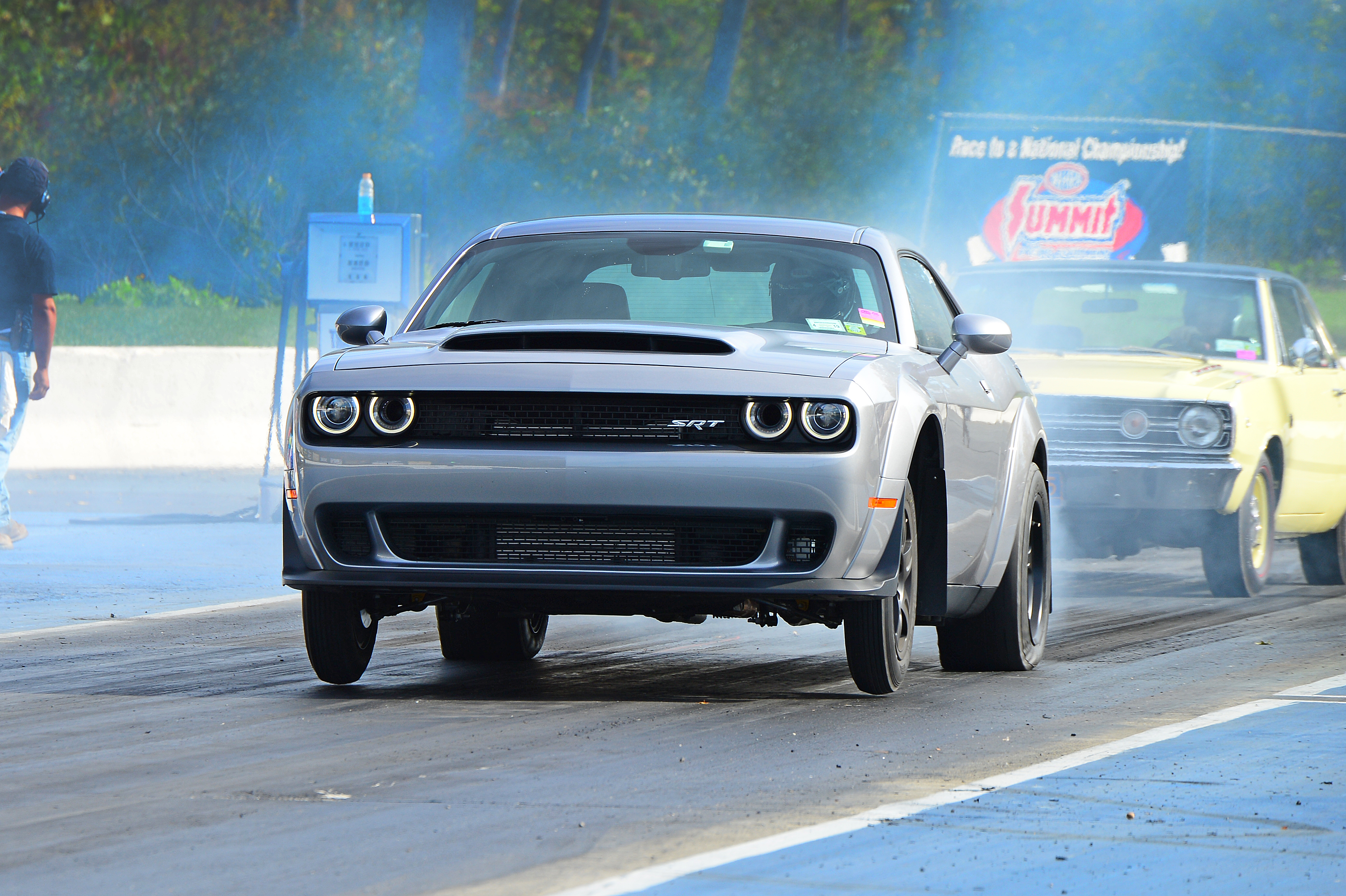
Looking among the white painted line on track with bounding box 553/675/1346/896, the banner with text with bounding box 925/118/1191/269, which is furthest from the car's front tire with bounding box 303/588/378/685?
the banner with text with bounding box 925/118/1191/269

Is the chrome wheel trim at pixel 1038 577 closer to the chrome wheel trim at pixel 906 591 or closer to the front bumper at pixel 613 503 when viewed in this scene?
the chrome wheel trim at pixel 906 591

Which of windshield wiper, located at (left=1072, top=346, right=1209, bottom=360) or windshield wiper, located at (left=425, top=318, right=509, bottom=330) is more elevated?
windshield wiper, located at (left=425, top=318, right=509, bottom=330)

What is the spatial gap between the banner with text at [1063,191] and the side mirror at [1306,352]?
963cm

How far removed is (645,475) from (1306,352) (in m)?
7.15

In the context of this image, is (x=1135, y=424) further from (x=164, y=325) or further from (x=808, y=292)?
(x=164, y=325)

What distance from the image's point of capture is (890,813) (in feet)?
17.6

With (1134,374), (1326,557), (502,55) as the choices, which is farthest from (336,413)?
(502,55)

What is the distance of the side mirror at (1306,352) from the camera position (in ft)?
41.9

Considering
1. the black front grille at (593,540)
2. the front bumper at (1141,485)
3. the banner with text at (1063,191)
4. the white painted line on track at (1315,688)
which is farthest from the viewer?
the banner with text at (1063,191)

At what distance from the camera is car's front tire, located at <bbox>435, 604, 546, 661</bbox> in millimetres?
8523

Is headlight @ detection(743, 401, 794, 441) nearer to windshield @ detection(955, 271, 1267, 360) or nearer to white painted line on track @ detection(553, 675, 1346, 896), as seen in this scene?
white painted line on track @ detection(553, 675, 1346, 896)

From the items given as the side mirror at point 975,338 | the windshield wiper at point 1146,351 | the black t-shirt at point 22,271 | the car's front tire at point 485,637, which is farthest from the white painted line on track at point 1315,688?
the black t-shirt at point 22,271

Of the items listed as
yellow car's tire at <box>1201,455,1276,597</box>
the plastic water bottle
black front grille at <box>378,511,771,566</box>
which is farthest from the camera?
the plastic water bottle

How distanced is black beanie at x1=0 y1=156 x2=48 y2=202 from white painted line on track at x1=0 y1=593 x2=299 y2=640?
377 cm
